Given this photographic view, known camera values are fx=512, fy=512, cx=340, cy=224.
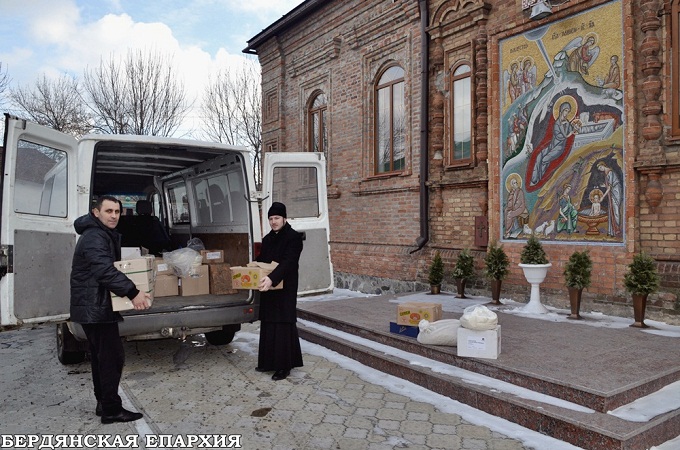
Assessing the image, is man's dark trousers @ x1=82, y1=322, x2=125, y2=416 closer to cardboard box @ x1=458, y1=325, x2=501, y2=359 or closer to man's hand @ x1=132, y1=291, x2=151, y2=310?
man's hand @ x1=132, y1=291, x2=151, y2=310

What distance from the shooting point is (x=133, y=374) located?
212 inches

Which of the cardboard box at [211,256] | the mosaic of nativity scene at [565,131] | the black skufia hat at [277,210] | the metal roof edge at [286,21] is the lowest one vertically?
the cardboard box at [211,256]

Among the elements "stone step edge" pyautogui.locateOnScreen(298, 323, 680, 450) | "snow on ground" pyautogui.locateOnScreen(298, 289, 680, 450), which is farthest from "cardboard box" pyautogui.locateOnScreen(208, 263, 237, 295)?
"stone step edge" pyautogui.locateOnScreen(298, 323, 680, 450)

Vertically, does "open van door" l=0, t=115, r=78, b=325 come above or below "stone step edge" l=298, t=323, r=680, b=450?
above

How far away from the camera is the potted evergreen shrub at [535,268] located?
281 inches

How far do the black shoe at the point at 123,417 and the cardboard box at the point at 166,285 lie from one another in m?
1.94

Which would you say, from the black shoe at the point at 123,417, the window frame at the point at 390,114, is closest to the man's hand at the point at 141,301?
the black shoe at the point at 123,417

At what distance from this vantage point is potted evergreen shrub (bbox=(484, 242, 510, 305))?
785cm

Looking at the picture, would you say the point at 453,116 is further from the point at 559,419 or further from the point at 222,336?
the point at 559,419

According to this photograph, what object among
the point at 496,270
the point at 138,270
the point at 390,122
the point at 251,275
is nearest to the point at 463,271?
the point at 496,270

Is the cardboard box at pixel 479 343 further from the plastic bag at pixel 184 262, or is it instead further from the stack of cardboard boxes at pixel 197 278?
the plastic bag at pixel 184 262

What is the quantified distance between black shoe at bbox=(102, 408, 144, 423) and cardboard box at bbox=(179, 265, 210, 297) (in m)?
2.03

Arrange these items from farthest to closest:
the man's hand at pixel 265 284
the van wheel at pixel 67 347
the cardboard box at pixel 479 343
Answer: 1. the van wheel at pixel 67 347
2. the man's hand at pixel 265 284
3. the cardboard box at pixel 479 343

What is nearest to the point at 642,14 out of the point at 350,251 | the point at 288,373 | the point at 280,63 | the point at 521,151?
the point at 521,151
